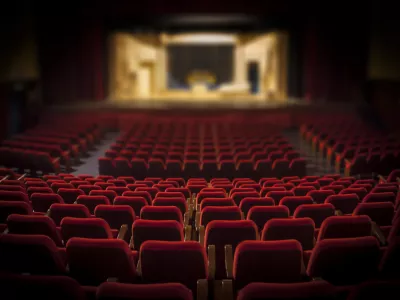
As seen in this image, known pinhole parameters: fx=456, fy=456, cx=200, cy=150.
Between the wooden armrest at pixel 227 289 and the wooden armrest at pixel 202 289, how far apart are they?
0.12 m

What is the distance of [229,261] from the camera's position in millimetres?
3018

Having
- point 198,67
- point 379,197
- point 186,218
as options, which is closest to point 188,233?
point 186,218

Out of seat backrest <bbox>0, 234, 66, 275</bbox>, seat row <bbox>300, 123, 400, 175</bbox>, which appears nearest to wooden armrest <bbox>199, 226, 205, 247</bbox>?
seat backrest <bbox>0, 234, 66, 275</bbox>

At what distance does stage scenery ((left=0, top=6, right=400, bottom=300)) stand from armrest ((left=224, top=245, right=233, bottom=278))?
0.07 ft

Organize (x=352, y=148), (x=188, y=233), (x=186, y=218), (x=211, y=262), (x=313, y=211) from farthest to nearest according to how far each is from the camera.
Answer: (x=352, y=148)
(x=186, y=218)
(x=313, y=211)
(x=188, y=233)
(x=211, y=262)

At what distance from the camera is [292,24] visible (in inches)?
619

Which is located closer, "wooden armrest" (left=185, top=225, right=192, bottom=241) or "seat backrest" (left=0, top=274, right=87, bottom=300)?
"seat backrest" (left=0, top=274, right=87, bottom=300)

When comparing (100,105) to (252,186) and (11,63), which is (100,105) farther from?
(252,186)

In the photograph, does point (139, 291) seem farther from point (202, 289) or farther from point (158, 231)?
point (158, 231)

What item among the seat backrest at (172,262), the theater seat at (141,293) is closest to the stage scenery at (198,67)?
the seat backrest at (172,262)

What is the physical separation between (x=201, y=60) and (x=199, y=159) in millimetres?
22153

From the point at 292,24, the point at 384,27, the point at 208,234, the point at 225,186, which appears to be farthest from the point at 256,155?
the point at 292,24

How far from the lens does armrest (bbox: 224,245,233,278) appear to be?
2875mm

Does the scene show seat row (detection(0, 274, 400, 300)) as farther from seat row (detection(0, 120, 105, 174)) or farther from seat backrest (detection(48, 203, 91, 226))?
seat row (detection(0, 120, 105, 174))
